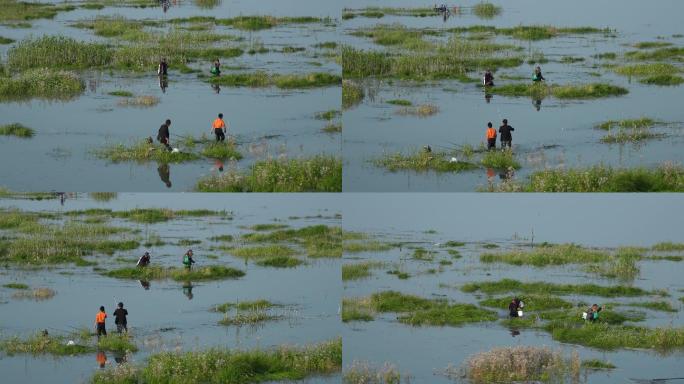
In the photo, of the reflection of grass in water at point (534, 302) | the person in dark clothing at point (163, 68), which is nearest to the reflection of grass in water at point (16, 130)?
the person in dark clothing at point (163, 68)

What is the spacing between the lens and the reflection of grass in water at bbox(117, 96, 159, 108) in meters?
42.8

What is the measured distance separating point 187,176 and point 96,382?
8577 millimetres

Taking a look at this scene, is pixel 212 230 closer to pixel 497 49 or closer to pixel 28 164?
pixel 28 164

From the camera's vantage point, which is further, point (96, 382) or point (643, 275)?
point (643, 275)

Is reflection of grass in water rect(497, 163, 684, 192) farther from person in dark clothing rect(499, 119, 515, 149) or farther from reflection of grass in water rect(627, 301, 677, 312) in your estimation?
reflection of grass in water rect(627, 301, 677, 312)

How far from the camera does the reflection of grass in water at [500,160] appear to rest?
35.3 metres

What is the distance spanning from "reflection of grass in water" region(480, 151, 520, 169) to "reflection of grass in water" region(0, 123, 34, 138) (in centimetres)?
1438

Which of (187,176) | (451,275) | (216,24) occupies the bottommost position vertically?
(451,275)

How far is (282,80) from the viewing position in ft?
156

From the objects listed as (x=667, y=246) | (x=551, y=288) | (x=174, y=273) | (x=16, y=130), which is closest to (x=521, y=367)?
(x=551, y=288)

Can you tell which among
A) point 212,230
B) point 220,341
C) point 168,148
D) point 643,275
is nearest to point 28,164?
point 168,148

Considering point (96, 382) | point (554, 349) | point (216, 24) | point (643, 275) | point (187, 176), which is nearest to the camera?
point (96, 382)

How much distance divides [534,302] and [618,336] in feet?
13.9

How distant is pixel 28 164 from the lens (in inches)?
1416
